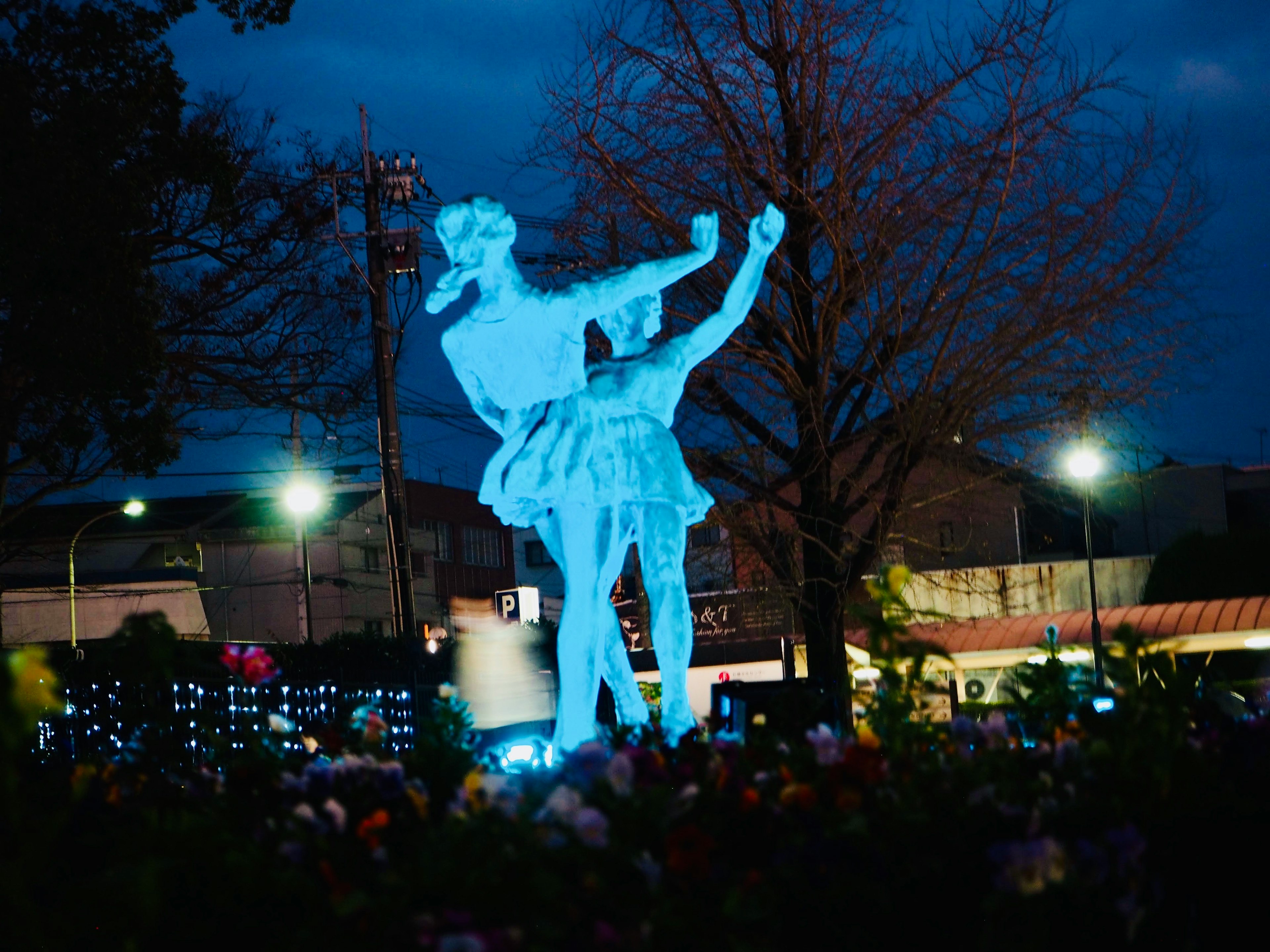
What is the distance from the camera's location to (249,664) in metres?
4.54

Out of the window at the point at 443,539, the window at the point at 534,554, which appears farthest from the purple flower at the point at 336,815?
the window at the point at 534,554

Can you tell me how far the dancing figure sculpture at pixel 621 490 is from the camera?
17.8ft

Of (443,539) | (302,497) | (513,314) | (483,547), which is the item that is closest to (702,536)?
(302,497)

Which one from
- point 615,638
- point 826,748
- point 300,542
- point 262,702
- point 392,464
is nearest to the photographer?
point 826,748

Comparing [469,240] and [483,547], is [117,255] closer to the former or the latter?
[469,240]

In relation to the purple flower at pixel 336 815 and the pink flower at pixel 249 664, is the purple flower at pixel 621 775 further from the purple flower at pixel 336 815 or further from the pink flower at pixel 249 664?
the pink flower at pixel 249 664

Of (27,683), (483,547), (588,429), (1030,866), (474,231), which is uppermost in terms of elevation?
(483,547)

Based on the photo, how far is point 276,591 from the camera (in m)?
50.7

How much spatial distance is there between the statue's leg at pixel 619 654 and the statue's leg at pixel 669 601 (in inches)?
3.9

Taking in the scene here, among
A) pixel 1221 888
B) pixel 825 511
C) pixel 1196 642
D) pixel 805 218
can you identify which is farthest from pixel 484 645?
pixel 1221 888

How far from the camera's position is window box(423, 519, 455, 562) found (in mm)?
57812

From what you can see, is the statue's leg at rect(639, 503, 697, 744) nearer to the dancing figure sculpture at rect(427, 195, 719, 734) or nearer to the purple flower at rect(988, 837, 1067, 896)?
the dancing figure sculpture at rect(427, 195, 719, 734)

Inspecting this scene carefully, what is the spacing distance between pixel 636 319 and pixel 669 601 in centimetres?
117

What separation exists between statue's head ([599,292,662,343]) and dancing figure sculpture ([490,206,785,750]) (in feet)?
0.58
